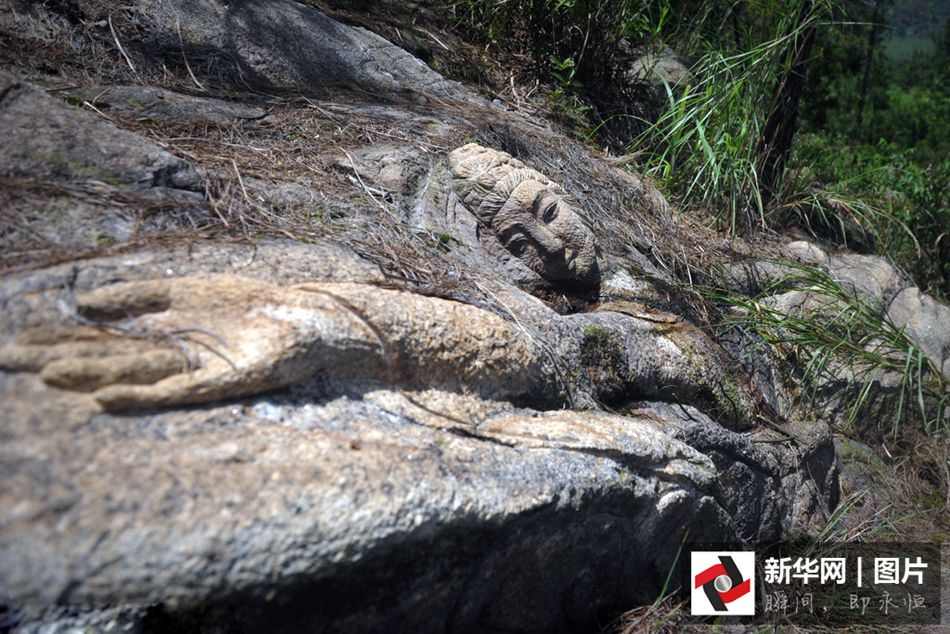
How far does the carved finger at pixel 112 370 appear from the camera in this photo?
4.88 feet

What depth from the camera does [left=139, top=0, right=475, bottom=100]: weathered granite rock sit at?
131 inches

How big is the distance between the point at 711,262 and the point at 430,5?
2.39 m

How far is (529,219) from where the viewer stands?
285 cm

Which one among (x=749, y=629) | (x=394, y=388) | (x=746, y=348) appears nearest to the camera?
(x=394, y=388)

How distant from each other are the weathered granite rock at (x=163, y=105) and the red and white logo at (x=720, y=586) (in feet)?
7.30

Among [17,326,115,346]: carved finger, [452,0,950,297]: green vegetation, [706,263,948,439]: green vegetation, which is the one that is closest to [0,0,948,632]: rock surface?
[17,326,115,346]: carved finger

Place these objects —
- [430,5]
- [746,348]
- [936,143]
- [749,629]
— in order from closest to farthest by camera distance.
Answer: [749,629] < [746,348] < [430,5] < [936,143]

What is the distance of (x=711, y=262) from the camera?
3611 millimetres

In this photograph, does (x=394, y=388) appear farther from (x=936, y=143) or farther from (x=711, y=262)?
(x=936, y=143)

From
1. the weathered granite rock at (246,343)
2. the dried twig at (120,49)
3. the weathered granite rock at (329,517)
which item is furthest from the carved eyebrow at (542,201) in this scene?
the dried twig at (120,49)

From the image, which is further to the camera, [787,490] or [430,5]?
[430,5]

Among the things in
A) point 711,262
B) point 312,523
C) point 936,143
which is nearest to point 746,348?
point 711,262

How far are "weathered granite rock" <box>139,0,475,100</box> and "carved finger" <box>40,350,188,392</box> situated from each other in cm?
206

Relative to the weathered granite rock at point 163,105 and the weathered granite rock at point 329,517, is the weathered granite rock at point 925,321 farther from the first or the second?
the weathered granite rock at point 163,105
